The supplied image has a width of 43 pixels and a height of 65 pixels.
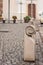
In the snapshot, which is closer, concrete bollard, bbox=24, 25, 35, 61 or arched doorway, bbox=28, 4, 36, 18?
concrete bollard, bbox=24, 25, 35, 61

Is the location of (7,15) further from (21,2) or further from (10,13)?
(21,2)

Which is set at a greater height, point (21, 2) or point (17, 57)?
point (21, 2)

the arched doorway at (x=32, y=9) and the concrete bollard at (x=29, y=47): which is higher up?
the arched doorway at (x=32, y=9)

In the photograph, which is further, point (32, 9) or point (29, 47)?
point (32, 9)

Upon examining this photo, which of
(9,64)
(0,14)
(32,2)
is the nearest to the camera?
(9,64)

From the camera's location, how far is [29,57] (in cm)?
555

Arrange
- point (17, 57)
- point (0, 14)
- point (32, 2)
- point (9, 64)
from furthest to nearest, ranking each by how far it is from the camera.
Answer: point (32, 2) → point (0, 14) → point (17, 57) → point (9, 64)

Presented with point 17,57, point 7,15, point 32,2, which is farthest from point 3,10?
point 17,57

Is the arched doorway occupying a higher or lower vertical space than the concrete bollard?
higher

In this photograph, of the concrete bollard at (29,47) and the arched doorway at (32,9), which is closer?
the concrete bollard at (29,47)

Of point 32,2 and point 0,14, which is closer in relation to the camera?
point 0,14

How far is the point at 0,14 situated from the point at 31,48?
25.7m

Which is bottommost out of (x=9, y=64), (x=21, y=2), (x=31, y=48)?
(x=9, y=64)

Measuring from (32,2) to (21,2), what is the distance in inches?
107
